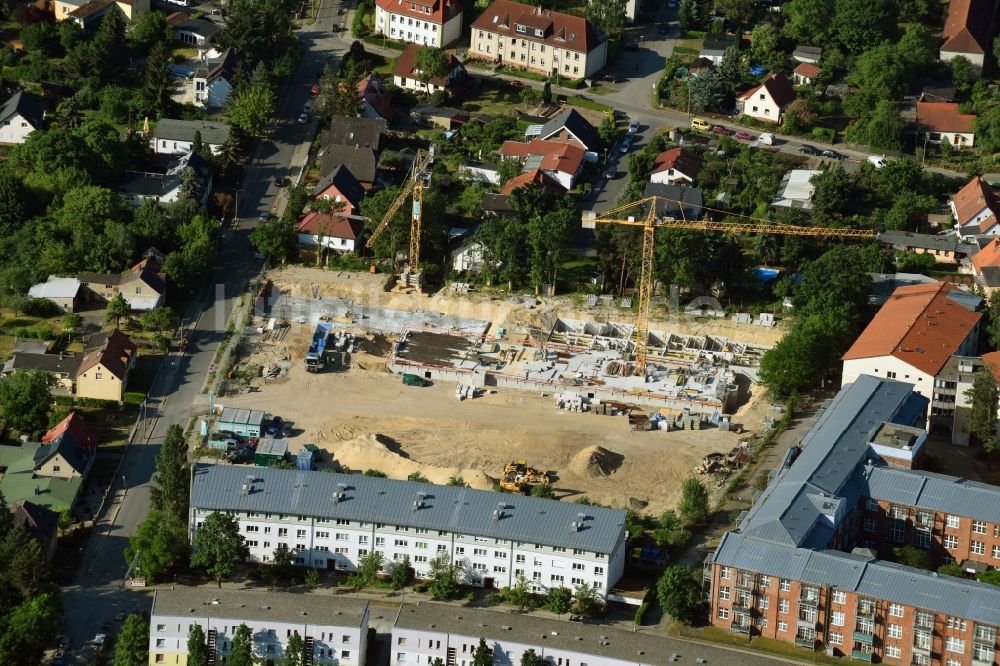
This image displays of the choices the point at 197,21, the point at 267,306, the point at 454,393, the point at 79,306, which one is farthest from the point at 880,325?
the point at 197,21

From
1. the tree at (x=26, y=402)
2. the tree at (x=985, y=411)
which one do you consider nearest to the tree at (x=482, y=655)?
the tree at (x=26, y=402)

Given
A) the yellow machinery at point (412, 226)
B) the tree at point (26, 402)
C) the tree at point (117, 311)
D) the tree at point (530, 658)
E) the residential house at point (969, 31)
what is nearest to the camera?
the tree at point (530, 658)

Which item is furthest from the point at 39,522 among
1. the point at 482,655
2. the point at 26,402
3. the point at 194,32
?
the point at 194,32

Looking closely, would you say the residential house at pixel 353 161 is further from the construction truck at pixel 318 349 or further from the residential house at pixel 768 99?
the residential house at pixel 768 99

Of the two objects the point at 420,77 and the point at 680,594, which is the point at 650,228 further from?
the point at 420,77

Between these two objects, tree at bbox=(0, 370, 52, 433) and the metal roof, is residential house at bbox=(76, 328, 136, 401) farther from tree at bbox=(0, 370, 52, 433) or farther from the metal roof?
the metal roof
